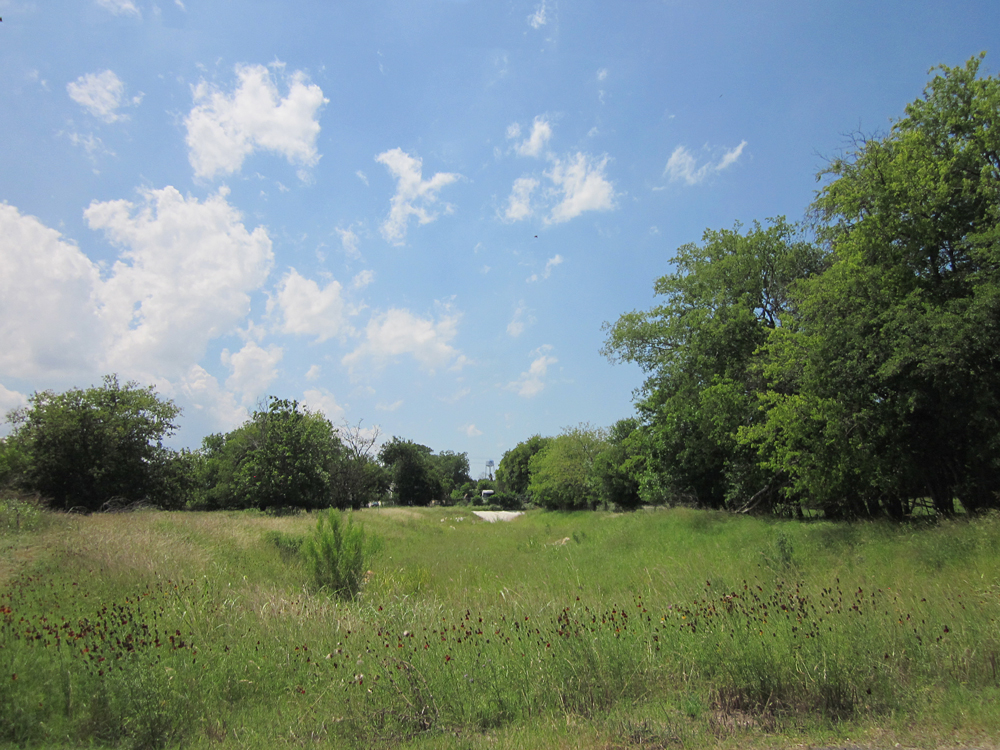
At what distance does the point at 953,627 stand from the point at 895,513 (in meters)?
13.8

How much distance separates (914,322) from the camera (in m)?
12.4

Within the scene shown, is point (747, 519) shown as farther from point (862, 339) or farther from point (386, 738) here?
point (386, 738)

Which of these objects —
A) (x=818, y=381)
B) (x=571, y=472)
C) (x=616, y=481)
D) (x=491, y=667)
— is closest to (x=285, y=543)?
(x=491, y=667)

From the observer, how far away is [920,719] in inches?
179

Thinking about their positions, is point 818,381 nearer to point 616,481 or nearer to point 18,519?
point 18,519

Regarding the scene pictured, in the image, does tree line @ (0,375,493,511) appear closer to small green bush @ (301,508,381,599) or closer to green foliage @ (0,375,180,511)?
green foliage @ (0,375,180,511)

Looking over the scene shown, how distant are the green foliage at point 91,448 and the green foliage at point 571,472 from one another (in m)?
35.7

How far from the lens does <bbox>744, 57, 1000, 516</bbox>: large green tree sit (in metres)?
12.0

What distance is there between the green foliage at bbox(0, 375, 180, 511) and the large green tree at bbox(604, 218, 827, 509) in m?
28.3

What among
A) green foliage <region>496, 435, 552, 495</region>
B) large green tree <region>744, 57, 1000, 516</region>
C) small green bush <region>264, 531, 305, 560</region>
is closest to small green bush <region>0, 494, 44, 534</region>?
small green bush <region>264, 531, 305, 560</region>

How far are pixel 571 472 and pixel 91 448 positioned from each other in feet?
131

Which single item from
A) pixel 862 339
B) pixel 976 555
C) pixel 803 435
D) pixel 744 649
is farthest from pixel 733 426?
pixel 744 649

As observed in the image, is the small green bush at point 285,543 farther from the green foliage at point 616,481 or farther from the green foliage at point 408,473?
the green foliage at point 408,473

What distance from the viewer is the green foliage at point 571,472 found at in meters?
53.1
